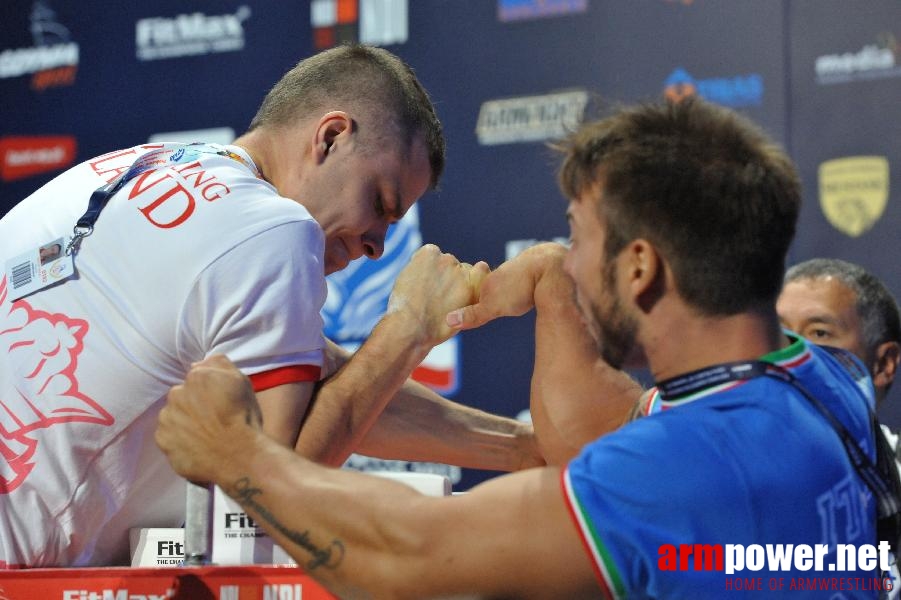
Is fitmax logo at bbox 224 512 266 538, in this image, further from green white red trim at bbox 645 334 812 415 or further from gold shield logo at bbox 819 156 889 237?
gold shield logo at bbox 819 156 889 237

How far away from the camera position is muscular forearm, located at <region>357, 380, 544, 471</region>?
1944 millimetres

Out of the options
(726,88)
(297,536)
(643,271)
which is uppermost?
(726,88)

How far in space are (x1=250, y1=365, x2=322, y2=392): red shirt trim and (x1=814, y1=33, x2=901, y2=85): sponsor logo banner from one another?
234 centimetres

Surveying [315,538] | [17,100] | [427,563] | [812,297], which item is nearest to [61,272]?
[315,538]

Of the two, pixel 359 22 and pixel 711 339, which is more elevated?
pixel 359 22

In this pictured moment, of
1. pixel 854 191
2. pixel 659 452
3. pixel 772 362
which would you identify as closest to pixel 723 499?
pixel 659 452

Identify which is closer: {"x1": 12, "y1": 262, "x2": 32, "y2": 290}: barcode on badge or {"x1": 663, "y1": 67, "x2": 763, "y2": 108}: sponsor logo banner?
{"x1": 12, "y1": 262, "x2": 32, "y2": 290}: barcode on badge

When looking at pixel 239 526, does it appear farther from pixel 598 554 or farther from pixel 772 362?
pixel 772 362

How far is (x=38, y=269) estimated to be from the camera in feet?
4.85

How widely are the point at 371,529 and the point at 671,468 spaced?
0.28m

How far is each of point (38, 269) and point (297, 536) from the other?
66 cm

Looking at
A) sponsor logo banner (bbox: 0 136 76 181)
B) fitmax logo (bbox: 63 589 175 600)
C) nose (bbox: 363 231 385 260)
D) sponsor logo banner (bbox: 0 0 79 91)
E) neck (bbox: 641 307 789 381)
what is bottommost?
fitmax logo (bbox: 63 589 175 600)

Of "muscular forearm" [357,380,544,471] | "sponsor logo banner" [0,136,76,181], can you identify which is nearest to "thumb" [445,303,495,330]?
"muscular forearm" [357,380,544,471]

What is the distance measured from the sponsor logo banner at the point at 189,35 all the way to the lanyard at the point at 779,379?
10.7ft
